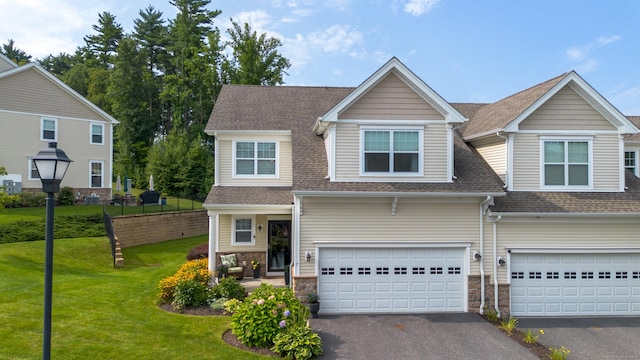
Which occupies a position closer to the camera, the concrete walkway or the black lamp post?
the black lamp post

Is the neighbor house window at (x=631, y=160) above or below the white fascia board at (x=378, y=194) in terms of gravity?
above

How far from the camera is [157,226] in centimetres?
2377

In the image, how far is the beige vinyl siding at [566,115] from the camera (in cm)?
1271

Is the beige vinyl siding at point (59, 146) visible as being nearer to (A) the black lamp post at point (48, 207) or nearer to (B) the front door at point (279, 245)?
(B) the front door at point (279, 245)

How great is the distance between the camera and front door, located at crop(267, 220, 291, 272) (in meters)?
15.6

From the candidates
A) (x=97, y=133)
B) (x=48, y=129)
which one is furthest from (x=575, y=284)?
(x=48, y=129)

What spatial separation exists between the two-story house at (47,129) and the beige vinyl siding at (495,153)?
23842 millimetres

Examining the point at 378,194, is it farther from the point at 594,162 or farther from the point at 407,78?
the point at 594,162

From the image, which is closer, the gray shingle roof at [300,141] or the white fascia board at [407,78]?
the gray shingle roof at [300,141]

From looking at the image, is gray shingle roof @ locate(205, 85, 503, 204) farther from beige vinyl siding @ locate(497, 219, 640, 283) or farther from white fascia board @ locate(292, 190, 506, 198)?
beige vinyl siding @ locate(497, 219, 640, 283)

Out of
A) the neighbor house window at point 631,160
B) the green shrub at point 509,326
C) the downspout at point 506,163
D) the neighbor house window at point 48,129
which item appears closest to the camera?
the green shrub at point 509,326

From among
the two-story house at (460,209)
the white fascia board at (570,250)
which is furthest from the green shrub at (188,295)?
the white fascia board at (570,250)

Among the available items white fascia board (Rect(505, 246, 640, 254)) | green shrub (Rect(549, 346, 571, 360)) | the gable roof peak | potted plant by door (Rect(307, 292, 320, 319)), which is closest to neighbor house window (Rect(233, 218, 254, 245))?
potted plant by door (Rect(307, 292, 320, 319))

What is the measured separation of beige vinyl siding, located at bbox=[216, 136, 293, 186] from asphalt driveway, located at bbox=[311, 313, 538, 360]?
552 cm
